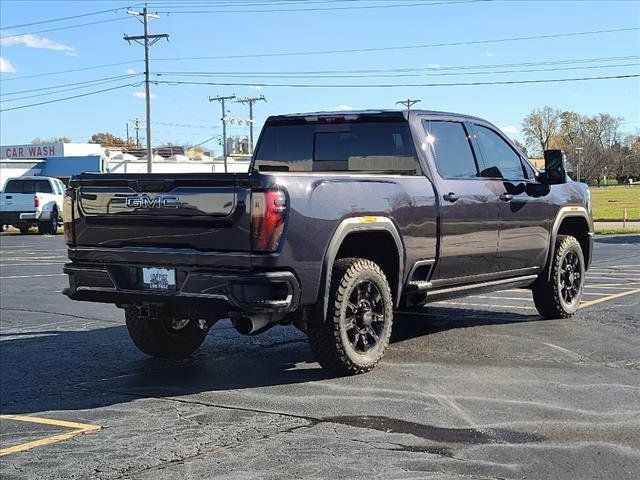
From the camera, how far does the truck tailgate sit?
5.58m

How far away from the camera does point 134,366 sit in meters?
7.02

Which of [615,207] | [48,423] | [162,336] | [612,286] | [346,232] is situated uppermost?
[346,232]

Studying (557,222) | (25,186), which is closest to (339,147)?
(557,222)

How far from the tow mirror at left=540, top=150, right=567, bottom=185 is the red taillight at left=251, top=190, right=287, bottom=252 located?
379cm

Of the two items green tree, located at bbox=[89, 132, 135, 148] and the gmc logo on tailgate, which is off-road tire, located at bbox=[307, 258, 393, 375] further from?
green tree, located at bbox=[89, 132, 135, 148]

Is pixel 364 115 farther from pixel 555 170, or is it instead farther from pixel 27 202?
pixel 27 202

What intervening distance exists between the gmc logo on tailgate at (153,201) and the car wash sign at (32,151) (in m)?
63.9

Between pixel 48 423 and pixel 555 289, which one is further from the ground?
pixel 555 289

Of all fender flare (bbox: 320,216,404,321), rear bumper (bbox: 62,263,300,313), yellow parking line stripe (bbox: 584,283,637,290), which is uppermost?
fender flare (bbox: 320,216,404,321)

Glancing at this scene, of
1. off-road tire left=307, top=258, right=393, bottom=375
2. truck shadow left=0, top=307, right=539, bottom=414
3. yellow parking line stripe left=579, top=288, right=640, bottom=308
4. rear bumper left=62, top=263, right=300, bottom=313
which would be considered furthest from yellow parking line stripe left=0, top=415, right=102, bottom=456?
yellow parking line stripe left=579, top=288, right=640, bottom=308

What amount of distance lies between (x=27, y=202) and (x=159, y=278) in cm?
2614

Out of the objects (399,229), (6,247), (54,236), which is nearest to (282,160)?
(399,229)

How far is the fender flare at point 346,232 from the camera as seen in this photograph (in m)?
5.91

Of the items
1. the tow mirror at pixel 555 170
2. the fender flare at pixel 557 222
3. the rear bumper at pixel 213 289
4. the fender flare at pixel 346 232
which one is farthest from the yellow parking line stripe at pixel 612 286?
the rear bumper at pixel 213 289
